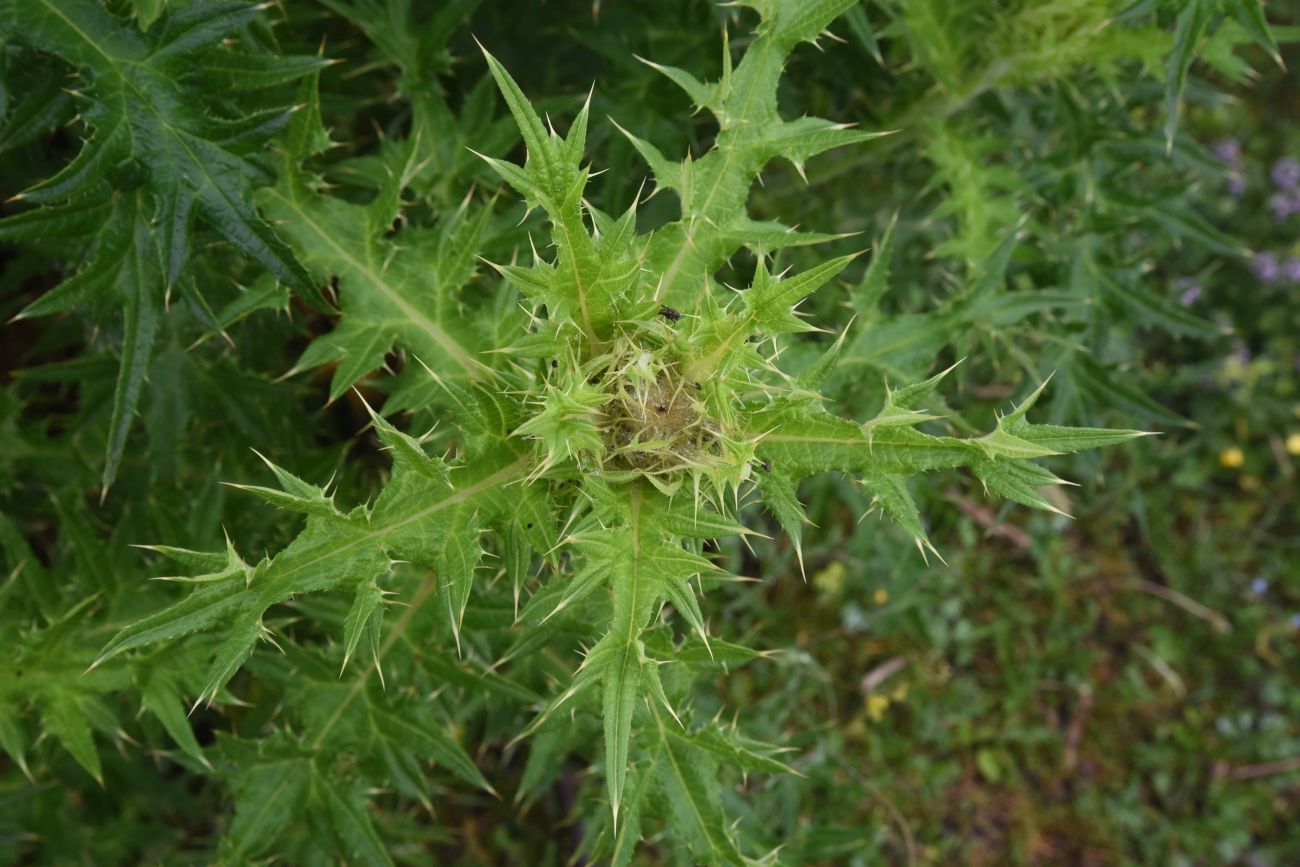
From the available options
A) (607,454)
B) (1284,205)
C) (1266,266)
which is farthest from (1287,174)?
(607,454)

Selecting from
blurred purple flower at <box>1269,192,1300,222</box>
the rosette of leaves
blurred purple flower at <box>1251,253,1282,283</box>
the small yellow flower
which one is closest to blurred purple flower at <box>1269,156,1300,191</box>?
blurred purple flower at <box>1269,192,1300,222</box>

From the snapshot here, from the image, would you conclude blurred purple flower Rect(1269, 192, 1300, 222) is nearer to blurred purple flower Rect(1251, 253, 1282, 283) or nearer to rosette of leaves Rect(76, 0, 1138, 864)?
blurred purple flower Rect(1251, 253, 1282, 283)

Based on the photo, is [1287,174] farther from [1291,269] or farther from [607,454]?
[607,454]

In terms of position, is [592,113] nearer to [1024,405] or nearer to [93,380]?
[93,380]

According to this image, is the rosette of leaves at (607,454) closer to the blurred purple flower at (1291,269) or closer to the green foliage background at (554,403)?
the green foliage background at (554,403)

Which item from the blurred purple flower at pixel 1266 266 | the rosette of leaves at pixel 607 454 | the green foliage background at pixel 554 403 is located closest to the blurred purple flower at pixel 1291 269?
the blurred purple flower at pixel 1266 266

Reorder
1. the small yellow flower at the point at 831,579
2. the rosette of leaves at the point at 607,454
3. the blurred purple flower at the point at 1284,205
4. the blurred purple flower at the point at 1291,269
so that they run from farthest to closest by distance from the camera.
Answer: the blurred purple flower at the point at 1284,205, the blurred purple flower at the point at 1291,269, the small yellow flower at the point at 831,579, the rosette of leaves at the point at 607,454

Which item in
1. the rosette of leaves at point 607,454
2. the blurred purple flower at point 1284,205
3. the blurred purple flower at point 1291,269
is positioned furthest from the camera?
the blurred purple flower at point 1284,205
